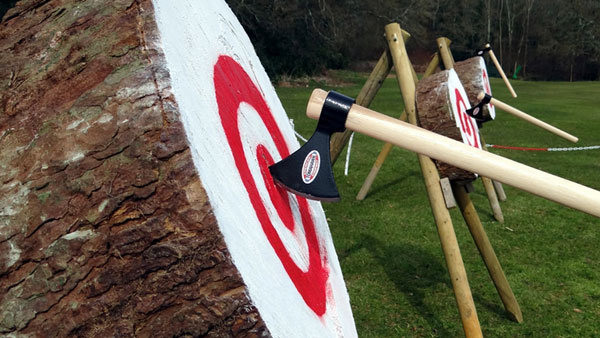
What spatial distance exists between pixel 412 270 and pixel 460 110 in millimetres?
1639

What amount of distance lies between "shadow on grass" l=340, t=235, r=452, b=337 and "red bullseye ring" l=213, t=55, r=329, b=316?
172 cm

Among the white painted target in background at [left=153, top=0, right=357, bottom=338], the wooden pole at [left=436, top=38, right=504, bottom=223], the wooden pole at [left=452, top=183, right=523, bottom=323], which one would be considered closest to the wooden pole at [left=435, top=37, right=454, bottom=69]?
the wooden pole at [left=436, top=38, right=504, bottom=223]

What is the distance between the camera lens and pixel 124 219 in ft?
2.78

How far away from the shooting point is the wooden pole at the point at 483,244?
2.67 metres

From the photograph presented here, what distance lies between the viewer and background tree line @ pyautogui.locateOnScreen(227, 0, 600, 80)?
18.4m

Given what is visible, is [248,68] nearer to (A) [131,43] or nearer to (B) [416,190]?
(A) [131,43]

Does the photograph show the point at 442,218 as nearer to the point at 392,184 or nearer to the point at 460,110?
the point at 460,110

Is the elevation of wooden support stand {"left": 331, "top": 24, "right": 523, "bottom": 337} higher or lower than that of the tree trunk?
lower

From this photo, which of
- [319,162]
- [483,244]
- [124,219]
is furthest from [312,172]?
[483,244]

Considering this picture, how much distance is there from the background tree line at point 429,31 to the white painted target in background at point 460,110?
14.8m

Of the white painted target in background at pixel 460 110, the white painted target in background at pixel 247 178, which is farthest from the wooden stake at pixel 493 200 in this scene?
the white painted target in background at pixel 247 178

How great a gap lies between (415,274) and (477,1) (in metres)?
Answer: 29.6

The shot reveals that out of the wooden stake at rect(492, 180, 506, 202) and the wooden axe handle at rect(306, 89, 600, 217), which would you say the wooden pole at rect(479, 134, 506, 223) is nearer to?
the wooden stake at rect(492, 180, 506, 202)

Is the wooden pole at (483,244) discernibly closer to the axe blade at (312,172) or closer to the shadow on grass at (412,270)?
the shadow on grass at (412,270)
